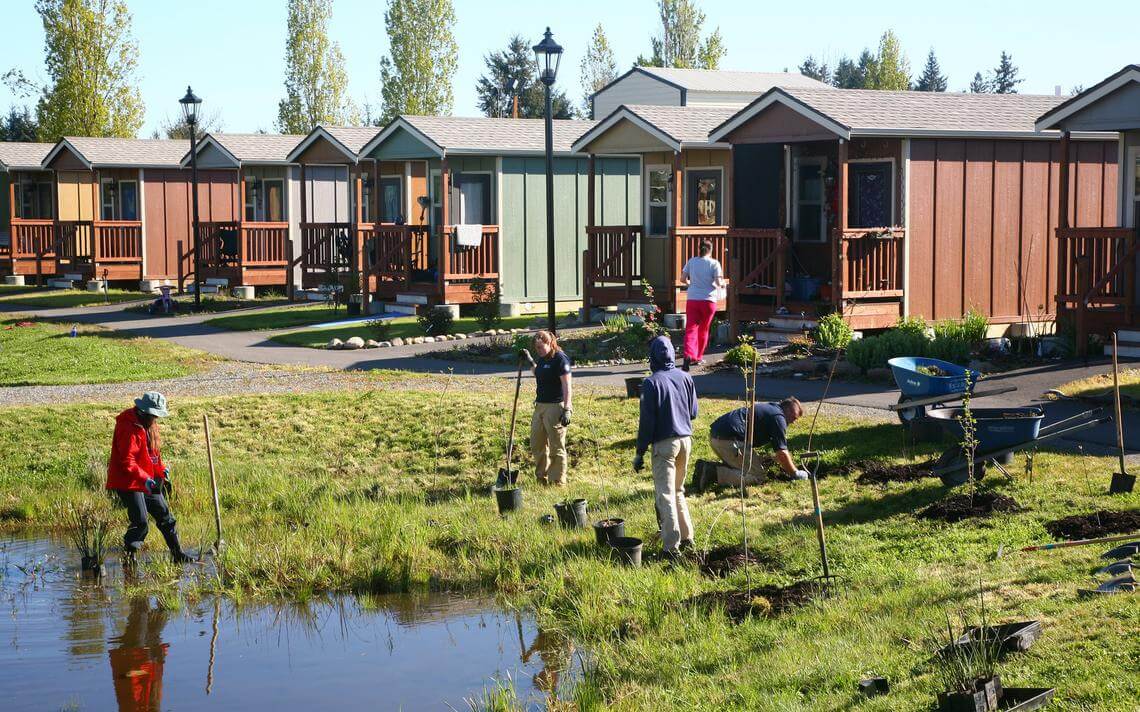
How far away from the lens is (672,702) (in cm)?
803

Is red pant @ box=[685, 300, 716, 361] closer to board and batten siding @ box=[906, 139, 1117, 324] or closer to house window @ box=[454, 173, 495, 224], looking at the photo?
board and batten siding @ box=[906, 139, 1117, 324]

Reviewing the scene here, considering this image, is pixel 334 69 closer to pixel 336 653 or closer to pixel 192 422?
pixel 192 422

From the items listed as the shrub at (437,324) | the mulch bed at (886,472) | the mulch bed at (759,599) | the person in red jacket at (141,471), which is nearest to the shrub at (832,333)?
the mulch bed at (886,472)

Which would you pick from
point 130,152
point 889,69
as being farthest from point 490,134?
point 889,69

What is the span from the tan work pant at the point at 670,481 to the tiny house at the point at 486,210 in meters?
17.2

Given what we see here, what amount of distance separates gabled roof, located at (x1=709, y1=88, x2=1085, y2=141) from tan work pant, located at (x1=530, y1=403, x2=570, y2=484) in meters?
8.59

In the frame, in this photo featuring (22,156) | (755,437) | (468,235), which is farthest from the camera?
(22,156)

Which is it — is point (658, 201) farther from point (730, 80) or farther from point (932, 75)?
point (932, 75)

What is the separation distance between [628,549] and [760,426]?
2.24 m

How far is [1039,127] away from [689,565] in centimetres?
1110

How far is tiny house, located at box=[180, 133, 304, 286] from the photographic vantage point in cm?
3453

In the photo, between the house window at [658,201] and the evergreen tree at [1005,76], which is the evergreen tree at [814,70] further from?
the house window at [658,201]

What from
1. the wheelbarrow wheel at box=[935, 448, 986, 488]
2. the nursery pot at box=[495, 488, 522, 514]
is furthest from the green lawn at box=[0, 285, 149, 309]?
the wheelbarrow wheel at box=[935, 448, 986, 488]

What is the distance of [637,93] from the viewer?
131 ft
